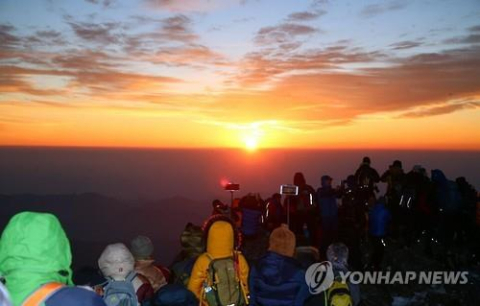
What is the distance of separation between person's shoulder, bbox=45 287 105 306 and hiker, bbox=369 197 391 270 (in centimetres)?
901

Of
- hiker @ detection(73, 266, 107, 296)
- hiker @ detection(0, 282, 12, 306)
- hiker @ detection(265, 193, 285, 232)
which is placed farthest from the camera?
hiker @ detection(265, 193, 285, 232)

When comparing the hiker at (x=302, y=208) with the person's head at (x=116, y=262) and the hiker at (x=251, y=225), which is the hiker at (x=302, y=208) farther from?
the person's head at (x=116, y=262)

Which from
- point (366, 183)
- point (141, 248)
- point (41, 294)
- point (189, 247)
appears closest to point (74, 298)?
point (41, 294)

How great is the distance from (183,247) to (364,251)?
7.49 metres

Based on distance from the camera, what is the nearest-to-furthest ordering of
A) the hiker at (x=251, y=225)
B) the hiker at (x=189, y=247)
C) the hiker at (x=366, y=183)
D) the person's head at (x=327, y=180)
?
the hiker at (x=189, y=247)
the person's head at (x=327, y=180)
the hiker at (x=251, y=225)
the hiker at (x=366, y=183)

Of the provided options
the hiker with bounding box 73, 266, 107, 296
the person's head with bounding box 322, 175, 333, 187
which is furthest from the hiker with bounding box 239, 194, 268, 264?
the hiker with bounding box 73, 266, 107, 296

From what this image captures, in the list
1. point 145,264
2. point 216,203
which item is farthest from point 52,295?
point 216,203

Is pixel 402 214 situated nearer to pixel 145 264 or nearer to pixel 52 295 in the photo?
pixel 145 264

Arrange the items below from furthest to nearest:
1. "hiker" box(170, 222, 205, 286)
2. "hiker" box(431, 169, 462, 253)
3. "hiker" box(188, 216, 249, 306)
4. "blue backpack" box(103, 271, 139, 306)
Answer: "hiker" box(431, 169, 462, 253) → "hiker" box(170, 222, 205, 286) → "hiker" box(188, 216, 249, 306) → "blue backpack" box(103, 271, 139, 306)

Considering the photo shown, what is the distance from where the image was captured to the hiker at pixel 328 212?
11.7 metres

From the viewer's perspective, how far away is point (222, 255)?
5.50 m

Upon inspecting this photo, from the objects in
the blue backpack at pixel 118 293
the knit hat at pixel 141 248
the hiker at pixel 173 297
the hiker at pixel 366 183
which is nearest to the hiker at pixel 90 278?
the blue backpack at pixel 118 293

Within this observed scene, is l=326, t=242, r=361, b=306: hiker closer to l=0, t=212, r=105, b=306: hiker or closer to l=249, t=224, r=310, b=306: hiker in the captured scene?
l=249, t=224, r=310, b=306: hiker

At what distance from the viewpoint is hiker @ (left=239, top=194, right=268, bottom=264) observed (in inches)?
495
